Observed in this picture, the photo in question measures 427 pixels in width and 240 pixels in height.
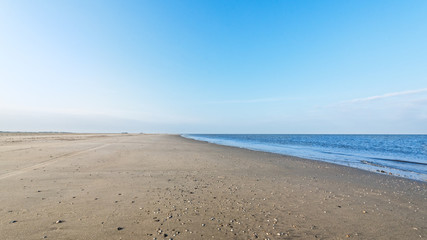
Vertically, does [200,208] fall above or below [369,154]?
above

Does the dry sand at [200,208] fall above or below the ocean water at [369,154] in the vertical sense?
above

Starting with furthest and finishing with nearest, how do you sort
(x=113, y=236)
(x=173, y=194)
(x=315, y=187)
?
(x=315, y=187) → (x=173, y=194) → (x=113, y=236)

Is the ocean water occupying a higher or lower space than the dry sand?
lower

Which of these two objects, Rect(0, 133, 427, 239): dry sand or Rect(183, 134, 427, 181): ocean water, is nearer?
Rect(0, 133, 427, 239): dry sand

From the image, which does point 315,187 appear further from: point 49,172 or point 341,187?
point 49,172

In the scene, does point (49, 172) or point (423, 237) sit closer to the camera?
point (423, 237)

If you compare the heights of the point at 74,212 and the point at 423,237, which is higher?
the point at 74,212

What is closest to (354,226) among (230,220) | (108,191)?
(230,220)

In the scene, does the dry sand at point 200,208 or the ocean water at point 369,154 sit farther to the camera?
the ocean water at point 369,154

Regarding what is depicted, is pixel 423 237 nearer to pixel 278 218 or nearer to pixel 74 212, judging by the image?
pixel 278 218

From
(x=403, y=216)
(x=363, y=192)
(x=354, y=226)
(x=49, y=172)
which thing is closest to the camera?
(x=354, y=226)

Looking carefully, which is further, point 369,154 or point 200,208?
point 369,154

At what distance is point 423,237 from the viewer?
16.0 feet

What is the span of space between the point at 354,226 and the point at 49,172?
45.6 feet
